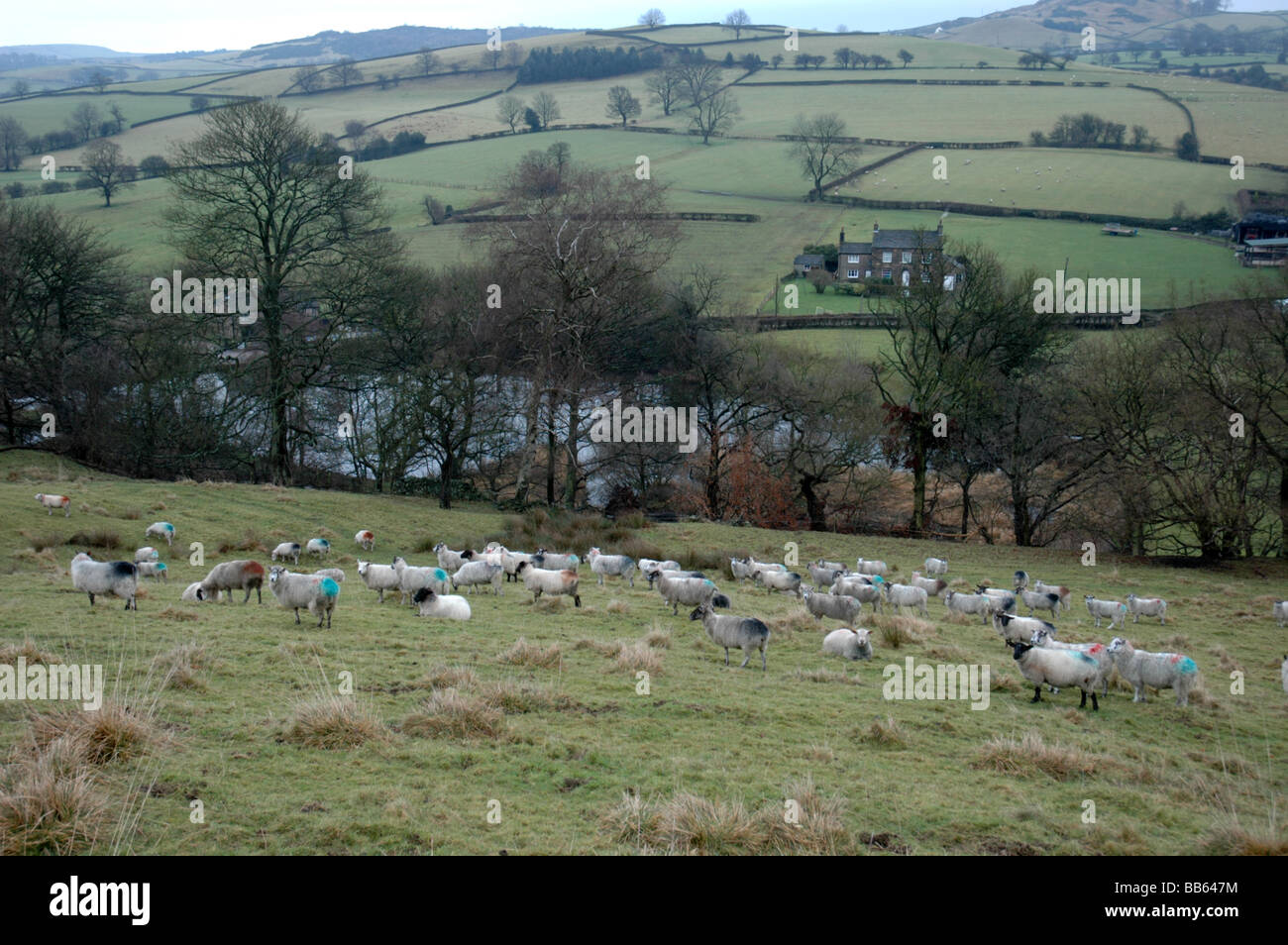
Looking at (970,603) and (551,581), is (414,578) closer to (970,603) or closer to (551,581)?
(551,581)

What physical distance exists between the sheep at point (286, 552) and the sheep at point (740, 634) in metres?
11.0

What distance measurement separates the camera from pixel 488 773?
321 inches

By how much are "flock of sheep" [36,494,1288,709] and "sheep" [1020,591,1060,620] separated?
0.11ft

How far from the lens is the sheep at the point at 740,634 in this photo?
1309 cm

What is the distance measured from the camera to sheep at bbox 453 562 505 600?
17703 mm

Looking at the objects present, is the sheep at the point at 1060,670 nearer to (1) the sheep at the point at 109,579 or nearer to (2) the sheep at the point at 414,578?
(2) the sheep at the point at 414,578

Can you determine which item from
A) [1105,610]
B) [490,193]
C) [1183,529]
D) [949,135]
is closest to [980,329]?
[1183,529]

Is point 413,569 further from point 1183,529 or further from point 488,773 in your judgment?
point 1183,529

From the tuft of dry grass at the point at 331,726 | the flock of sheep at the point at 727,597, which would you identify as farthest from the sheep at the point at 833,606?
the tuft of dry grass at the point at 331,726

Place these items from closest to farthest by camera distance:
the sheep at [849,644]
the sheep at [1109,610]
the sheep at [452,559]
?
the sheep at [849,644] → the sheep at [1109,610] → the sheep at [452,559]

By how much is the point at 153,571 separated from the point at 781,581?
13.9 metres

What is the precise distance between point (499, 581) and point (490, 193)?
62.5 metres

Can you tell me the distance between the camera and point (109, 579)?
43.8ft

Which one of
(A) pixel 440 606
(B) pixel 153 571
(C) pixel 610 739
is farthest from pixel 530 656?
(B) pixel 153 571
